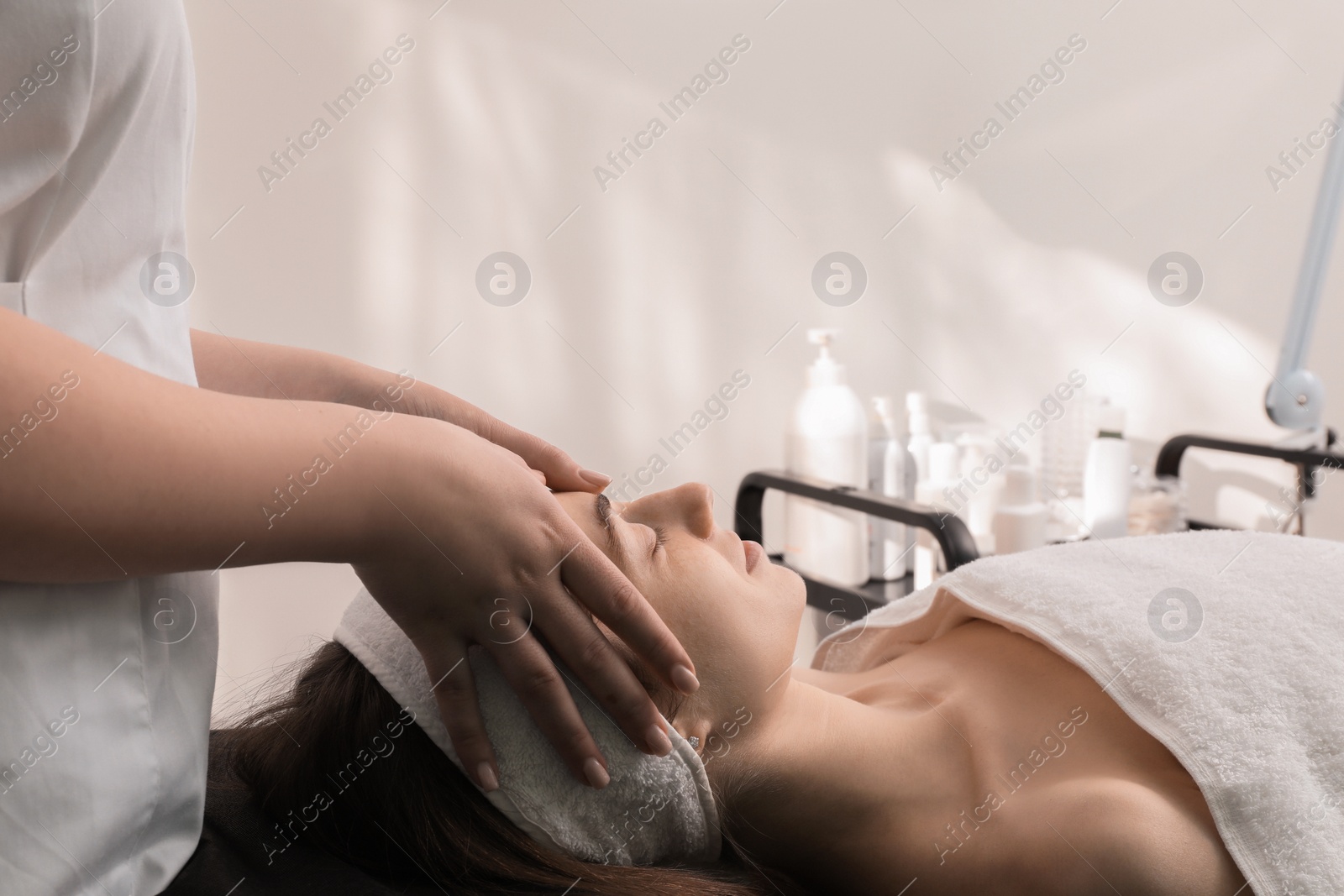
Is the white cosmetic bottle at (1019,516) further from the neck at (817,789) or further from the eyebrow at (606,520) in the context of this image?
the eyebrow at (606,520)

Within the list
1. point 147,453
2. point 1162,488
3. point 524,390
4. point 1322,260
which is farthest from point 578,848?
point 1162,488

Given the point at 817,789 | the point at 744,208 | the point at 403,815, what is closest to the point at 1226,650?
the point at 817,789

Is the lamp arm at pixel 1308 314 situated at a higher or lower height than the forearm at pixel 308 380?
lower

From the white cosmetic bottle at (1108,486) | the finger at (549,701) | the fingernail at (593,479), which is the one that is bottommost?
the white cosmetic bottle at (1108,486)

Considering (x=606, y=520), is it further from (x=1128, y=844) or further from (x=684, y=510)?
(x=1128, y=844)

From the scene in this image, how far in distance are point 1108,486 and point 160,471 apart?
1676 millimetres

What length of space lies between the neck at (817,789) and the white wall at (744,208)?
897 mm

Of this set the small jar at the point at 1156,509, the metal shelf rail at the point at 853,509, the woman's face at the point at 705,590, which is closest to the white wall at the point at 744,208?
the metal shelf rail at the point at 853,509

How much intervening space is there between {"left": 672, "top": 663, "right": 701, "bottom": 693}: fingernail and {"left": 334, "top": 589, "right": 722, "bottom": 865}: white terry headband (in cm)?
7

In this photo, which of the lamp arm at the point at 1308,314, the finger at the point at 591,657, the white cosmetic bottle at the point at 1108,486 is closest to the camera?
the finger at the point at 591,657

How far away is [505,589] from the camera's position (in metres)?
0.58

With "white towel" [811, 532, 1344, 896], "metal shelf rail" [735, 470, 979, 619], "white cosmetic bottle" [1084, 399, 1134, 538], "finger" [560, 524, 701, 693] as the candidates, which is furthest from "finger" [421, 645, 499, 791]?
"white cosmetic bottle" [1084, 399, 1134, 538]

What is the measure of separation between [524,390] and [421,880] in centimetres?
100

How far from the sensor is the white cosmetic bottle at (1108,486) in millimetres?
1757
